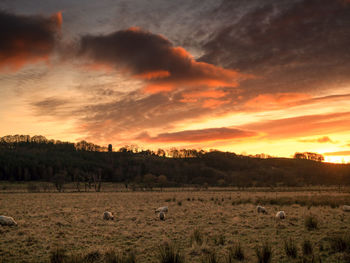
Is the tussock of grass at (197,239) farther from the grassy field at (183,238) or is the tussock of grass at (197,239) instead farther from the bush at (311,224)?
the bush at (311,224)

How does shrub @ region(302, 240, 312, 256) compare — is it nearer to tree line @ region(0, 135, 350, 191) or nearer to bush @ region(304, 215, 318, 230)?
bush @ region(304, 215, 318, 230)

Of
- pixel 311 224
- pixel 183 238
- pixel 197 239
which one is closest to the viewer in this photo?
pixel 197 239

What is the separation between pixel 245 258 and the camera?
8.92m

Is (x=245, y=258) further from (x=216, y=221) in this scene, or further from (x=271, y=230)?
(x=216, y=221)

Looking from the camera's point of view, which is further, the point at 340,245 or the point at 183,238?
the point at 183,238

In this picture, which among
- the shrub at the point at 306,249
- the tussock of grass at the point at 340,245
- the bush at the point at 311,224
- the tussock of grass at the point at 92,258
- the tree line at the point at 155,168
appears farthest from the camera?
the tree line at the point at 155,168

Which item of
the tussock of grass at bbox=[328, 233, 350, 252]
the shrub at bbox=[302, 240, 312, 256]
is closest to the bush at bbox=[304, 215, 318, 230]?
the tussock of grass at bbox=[328, 233, 350, 252]

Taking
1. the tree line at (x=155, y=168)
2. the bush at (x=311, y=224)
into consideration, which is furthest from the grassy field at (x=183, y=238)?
the tree line at (x=155, y=168)

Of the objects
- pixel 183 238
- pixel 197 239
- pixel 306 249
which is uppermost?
pixel 306 249

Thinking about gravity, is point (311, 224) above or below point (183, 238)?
above

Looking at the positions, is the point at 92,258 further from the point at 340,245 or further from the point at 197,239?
the point at 340,245

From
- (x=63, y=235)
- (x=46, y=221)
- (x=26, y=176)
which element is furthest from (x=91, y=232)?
(x=26, y=176)

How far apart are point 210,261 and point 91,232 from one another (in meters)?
8.54

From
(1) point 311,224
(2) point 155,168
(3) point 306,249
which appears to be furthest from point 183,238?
(2) point 155,168
